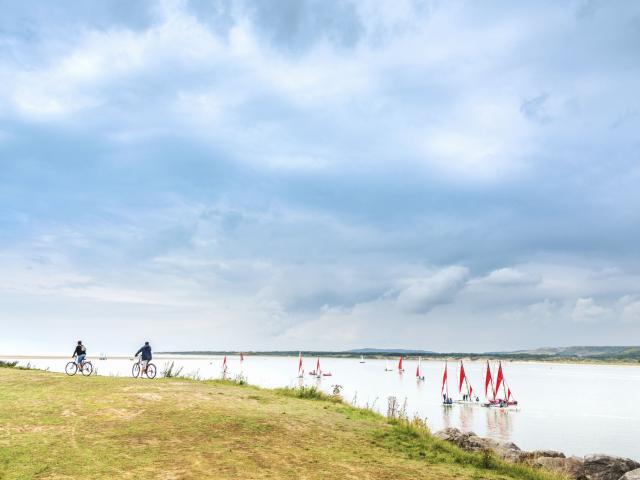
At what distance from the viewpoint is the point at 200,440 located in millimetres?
17812

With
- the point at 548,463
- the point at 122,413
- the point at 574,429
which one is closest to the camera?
the point at 122,413

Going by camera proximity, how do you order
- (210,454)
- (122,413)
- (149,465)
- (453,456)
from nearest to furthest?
(149,465)
(210,454)
(453,456)
(122,413)

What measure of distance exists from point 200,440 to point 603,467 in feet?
64.8

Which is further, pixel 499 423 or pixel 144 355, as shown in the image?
pixel 499 423

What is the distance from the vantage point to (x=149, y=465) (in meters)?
15.4

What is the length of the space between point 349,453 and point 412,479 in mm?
2634

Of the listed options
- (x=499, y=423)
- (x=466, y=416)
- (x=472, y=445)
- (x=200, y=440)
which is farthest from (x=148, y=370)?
(x=466, y=416)

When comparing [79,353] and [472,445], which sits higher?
[79,353]

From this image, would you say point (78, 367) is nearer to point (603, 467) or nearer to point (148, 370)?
point (148, 370)

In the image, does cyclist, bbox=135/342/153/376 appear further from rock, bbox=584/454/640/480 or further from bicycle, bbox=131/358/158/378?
rock, bbox=584/454/640/480

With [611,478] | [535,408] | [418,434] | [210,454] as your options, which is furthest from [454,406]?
[210,454]

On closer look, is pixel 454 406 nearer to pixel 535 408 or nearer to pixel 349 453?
pixel 535 408

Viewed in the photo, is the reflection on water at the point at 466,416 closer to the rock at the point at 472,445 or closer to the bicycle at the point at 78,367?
the rock at the point at 472,445

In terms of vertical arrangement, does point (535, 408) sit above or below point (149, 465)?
below
